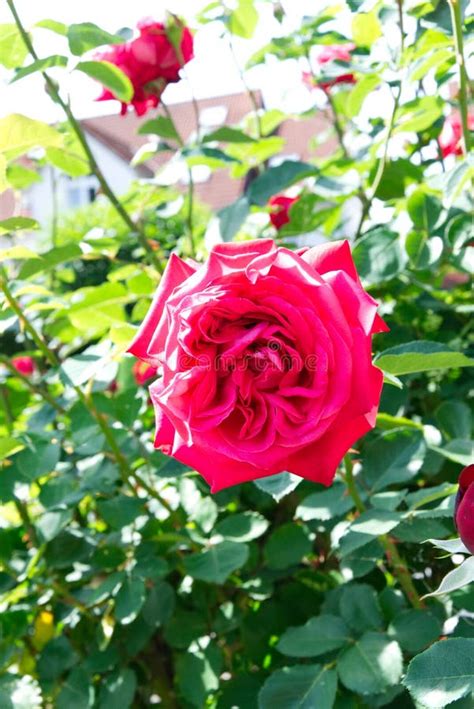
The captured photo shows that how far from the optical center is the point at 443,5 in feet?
3.43

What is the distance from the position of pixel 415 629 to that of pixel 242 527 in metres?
0.22

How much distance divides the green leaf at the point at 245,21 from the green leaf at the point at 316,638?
82cm

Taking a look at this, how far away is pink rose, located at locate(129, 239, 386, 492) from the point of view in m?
0.54

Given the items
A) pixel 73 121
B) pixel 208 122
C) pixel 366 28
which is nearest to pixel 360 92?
pixel 366 28

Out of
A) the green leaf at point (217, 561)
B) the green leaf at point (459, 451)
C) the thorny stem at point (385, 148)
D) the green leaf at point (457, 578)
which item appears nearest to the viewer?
the green leaf at point (457, 578)

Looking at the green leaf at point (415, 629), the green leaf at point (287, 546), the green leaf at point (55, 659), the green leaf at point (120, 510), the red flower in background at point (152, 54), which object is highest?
the red flower in background at point (152, 54)

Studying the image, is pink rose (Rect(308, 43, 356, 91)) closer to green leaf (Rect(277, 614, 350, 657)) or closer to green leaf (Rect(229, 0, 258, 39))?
green leaf (Rect(229, 0, 258, 39))

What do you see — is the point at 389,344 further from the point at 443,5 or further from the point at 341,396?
the point at 341,396

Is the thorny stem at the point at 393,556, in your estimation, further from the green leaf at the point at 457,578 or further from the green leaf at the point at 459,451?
the green leaf at the point at 457,578

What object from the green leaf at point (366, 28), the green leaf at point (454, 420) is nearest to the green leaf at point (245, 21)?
the green leaf at point (366, 28)

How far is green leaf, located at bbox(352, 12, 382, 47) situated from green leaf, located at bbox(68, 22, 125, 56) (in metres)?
0.35

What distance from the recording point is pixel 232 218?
40.2 inches

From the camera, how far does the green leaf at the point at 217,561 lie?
34.4 inches

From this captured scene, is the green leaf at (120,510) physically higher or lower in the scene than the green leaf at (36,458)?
lower
